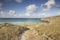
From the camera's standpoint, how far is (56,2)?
A: 6.85 feet

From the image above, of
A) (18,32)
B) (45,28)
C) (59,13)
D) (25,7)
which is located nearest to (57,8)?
→ (59,13)

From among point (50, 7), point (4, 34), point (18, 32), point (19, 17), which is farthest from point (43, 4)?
point (4, 34)

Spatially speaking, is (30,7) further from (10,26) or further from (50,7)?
(10,26)

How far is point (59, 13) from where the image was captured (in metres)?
2.07

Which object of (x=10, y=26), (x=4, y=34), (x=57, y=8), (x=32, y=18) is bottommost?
(x=4, y=34)

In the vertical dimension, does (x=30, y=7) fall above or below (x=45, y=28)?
above

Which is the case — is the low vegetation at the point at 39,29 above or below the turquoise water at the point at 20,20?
below

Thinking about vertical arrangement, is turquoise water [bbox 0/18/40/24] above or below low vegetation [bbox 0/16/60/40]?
above

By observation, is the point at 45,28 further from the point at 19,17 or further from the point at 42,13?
the point at 19,17

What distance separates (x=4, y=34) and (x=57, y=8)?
100 centimetres

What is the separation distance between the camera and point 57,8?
6.83 ft

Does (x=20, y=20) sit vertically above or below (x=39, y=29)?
above

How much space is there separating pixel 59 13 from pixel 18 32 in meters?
0.76

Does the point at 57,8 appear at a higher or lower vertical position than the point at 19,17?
higher
